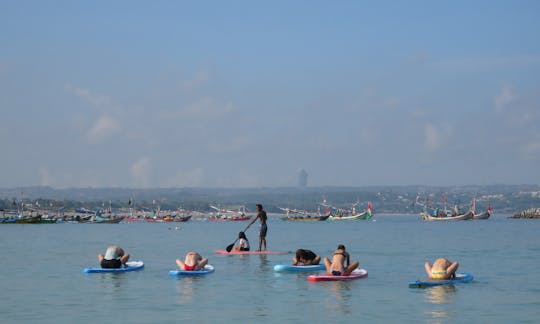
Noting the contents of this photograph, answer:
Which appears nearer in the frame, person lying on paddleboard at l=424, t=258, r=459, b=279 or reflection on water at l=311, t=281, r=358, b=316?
reflection on water at l=311, t=281, r=358, b=316

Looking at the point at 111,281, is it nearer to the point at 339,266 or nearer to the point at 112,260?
the point at 112,260

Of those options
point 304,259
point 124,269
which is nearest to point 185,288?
point 124,269

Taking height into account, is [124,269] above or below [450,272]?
below

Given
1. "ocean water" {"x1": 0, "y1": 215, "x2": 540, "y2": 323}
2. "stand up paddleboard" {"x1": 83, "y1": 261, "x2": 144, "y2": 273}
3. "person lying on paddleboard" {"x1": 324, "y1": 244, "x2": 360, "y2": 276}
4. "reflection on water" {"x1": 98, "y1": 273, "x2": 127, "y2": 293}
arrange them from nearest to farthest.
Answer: "ocean water" {"x1": 0, "y1": 215, "x2": 540, "y2": 323}
"reflection on water" {"x1": 98, "y1": 273, "x2": 127, "y2": 293}
"person lying on paddleboard" {"x1": 324, "y1": 244, "x2": 360, "y2": 276}
"stand up paddleboard" {"x1": 83, "y1": 261, "x2": 144, "y2": 273}

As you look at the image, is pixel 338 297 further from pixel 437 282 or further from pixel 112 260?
pixel 112 260

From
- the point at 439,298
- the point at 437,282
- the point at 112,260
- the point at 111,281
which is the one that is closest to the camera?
the point at 439,298

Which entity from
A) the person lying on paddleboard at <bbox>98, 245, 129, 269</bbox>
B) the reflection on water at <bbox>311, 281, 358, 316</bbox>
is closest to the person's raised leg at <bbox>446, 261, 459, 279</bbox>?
the reflection on water at <bbox>311, 281, 358, 316</bbox>

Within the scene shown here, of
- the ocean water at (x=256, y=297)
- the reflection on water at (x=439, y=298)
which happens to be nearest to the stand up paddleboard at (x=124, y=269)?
the ocean water at (x=256, y=297)

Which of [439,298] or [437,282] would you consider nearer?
[439,298]

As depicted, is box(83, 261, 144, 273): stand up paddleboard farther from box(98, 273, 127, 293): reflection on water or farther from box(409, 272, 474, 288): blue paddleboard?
box(409, 272, 474, 288): blue paddleboard

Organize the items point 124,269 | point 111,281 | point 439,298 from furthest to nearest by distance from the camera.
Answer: point 124,269, point 111,281, point 439,298

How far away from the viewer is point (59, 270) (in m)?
39.9

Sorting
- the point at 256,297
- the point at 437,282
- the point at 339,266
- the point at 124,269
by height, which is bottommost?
the point at 256,297

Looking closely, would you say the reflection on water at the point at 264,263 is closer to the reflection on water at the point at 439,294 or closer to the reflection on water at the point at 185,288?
the reflection on water at the point at 185,288
